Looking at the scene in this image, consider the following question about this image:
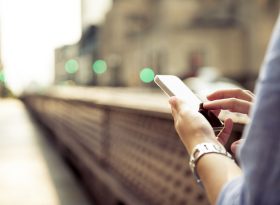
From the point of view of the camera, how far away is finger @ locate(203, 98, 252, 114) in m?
1.30

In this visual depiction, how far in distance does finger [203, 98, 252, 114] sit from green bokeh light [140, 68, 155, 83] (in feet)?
131

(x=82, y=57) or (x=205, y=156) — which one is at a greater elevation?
(x=82, y=57)

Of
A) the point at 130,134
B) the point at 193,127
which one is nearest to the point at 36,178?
the point at 130,134

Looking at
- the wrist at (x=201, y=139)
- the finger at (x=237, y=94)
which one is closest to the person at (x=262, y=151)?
the wrist at (x=201, y=139)

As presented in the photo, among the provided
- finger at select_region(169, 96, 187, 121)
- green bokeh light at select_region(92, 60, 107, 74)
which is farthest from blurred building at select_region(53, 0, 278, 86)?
finger at select_region(169, 96, 187, 121)

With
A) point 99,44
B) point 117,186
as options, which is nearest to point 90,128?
point 117,186

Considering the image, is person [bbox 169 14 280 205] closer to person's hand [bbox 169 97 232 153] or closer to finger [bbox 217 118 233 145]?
person's hand [bbox 169 97 232 153]

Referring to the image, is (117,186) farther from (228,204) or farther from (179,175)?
(228,204)

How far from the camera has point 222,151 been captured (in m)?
1.15

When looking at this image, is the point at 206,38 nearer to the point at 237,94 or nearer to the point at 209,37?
the point at 209,37

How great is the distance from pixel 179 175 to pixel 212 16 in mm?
37222

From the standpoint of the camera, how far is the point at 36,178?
764 centimetres

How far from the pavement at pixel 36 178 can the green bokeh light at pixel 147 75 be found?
29758mm

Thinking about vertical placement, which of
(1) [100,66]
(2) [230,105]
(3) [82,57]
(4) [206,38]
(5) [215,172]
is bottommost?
(1) [100,66]
